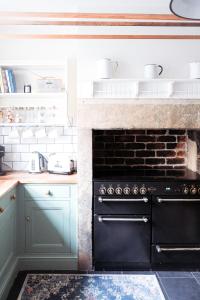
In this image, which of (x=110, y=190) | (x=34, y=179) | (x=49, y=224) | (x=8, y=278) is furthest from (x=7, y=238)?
(x=110, y=190)

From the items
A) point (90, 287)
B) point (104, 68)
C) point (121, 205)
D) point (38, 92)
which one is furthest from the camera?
point (38, 92)

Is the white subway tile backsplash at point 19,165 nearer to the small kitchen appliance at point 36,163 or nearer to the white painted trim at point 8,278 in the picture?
the small kitchen appliance at point 36,163

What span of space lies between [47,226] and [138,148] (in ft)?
4.15

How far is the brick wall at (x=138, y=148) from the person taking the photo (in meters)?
3.20

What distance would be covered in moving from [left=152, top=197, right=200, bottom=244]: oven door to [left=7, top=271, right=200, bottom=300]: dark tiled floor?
0.99 ft

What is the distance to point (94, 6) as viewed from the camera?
270 centimetres

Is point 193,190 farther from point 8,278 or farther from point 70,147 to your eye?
point 8,278

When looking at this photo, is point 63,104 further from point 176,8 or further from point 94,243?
point 176,8

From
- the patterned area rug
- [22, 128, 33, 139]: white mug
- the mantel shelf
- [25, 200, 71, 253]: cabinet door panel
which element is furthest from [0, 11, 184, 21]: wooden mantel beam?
the patterned area rug

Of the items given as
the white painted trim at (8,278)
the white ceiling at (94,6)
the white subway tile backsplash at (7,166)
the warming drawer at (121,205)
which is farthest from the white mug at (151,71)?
the white painted trim at (8,278)

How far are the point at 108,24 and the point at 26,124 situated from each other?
1.29 meters

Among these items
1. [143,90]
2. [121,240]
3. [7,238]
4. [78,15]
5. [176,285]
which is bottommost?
[176,285]

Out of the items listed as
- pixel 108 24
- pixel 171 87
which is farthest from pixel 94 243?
pixel 108 24

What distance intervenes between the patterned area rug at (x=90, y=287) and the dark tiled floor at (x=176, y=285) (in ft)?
0.18
